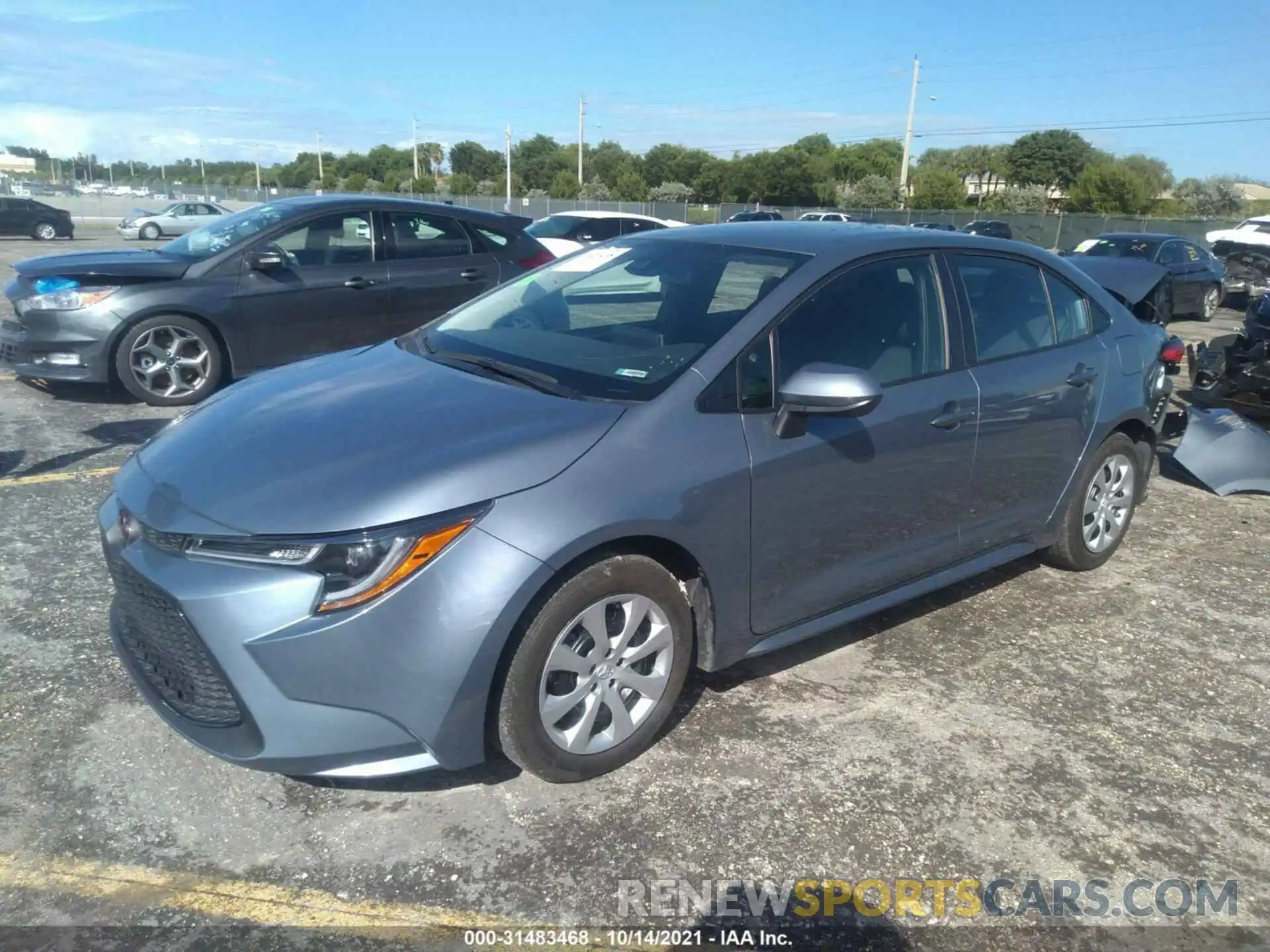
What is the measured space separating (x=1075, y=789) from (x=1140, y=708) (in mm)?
731

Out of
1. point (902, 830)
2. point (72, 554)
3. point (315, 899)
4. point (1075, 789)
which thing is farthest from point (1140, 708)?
point (72, 554)

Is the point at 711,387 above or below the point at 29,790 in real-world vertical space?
above

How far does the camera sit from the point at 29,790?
9.32 ft

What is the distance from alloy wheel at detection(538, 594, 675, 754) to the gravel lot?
0.20 m

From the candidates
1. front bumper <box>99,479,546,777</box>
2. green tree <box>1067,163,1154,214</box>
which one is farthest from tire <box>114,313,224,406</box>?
A: green tree <box>1067,163,1154,214</box>

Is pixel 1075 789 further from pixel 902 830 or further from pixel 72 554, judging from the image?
pixel 72 554

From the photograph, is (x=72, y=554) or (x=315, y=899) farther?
(x=72, y=554)

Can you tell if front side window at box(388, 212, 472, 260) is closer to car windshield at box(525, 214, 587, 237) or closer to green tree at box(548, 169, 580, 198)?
car windshield at box(525, 214, 587, 237)

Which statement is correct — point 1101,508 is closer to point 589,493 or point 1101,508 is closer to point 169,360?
point 589,493

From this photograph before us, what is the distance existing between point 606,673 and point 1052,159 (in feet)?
293

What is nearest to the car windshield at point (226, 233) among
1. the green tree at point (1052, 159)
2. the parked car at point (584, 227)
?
the parked car at point (584, 227)

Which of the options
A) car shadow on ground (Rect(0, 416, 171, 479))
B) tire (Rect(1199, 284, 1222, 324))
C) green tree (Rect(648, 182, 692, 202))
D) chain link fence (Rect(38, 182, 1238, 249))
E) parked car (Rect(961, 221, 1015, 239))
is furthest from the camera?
green tree (Rect(648, 182, 692, 202))

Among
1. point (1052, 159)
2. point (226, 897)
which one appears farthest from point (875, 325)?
point (1052, 159)

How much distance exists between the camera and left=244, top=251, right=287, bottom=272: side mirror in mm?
7199
